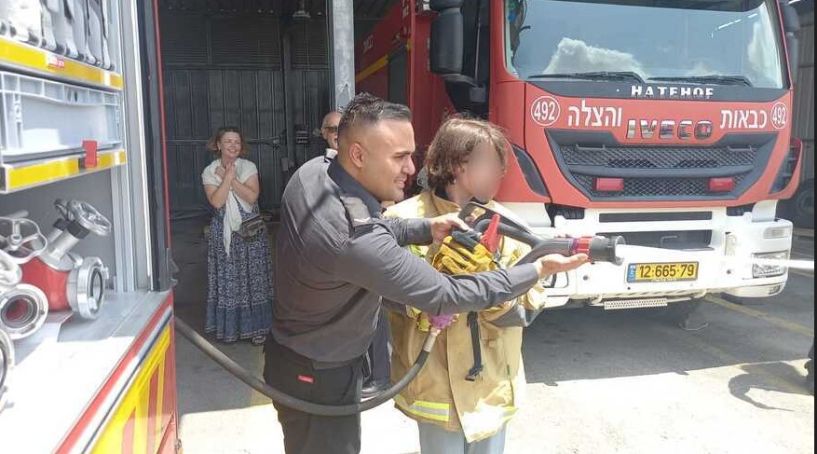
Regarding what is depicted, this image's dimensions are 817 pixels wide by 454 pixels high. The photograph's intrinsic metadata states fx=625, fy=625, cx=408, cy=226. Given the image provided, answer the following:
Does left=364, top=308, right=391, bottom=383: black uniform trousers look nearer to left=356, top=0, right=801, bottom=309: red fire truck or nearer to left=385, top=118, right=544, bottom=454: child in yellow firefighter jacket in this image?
left=385, top=118, right=544, bottom=454: child in yellow firefighter jacket

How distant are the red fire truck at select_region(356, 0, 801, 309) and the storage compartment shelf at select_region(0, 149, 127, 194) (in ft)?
9.25

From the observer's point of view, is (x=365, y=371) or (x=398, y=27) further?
(x=398, y=27)

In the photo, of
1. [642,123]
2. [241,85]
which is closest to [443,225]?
[642,123]

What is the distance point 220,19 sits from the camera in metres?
13.1

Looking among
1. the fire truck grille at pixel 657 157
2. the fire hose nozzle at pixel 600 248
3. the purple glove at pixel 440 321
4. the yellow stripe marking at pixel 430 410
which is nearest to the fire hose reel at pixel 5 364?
the purple glove at pixel 440 321

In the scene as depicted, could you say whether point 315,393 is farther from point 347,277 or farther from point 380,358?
point 347,277

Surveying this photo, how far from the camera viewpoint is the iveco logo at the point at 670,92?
4.09 meters

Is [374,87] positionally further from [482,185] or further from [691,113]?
[482,185]

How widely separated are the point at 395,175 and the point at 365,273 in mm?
334

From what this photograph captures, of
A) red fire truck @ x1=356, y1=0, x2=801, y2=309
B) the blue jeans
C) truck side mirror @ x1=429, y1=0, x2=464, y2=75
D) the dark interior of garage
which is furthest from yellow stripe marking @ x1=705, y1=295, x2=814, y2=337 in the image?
the dark interior of garage

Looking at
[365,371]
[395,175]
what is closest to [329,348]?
[365,371]

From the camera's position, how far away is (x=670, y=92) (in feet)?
13.6

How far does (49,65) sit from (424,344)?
1287 mm

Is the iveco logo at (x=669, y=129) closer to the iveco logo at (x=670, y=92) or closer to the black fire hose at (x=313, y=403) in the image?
the iveco logo at (x=670, y=92)
